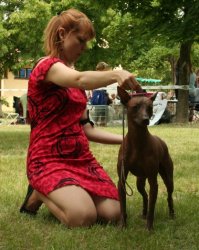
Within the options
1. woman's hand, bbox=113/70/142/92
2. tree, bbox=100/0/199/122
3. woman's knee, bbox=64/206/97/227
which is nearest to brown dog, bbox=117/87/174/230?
woman's hand, bbox=113/70/142/92

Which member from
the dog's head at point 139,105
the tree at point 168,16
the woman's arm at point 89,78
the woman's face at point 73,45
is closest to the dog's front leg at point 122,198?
the dog's head at point 139,105

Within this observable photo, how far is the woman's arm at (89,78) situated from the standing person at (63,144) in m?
0.04

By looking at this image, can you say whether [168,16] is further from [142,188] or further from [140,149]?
[140,149]

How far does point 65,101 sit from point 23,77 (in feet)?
137

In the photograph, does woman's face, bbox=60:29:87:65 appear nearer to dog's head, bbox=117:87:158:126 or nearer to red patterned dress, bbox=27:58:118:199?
red patterned dress, bbox=27:58:118:199

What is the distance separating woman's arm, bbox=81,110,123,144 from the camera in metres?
4.20

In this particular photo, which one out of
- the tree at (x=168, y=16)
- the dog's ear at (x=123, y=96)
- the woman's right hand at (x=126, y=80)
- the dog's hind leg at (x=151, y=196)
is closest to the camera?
the woman's right hand at (x=126, y=80)

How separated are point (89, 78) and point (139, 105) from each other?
1.16ft

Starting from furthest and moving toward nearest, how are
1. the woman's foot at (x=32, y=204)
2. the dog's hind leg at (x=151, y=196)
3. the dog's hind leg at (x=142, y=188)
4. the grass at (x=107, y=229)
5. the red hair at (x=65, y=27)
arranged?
the woman's foot at (x=32, y=204), the dog's hind leg at (x=142, y=188), the red hair at (x=65, y=27), the dog's hind leg at (x=151, y=196), the grass at (x=107, y=229)

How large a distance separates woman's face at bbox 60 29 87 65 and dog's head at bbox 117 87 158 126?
0.84 m

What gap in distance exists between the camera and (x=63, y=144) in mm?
4059

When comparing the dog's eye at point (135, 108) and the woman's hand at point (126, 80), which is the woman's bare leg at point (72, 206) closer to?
the dog's eye at point (135, 108)

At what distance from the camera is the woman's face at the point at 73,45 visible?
3.89 meters

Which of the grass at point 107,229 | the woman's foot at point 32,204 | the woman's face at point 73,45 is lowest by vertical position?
the grass at point 107,229
